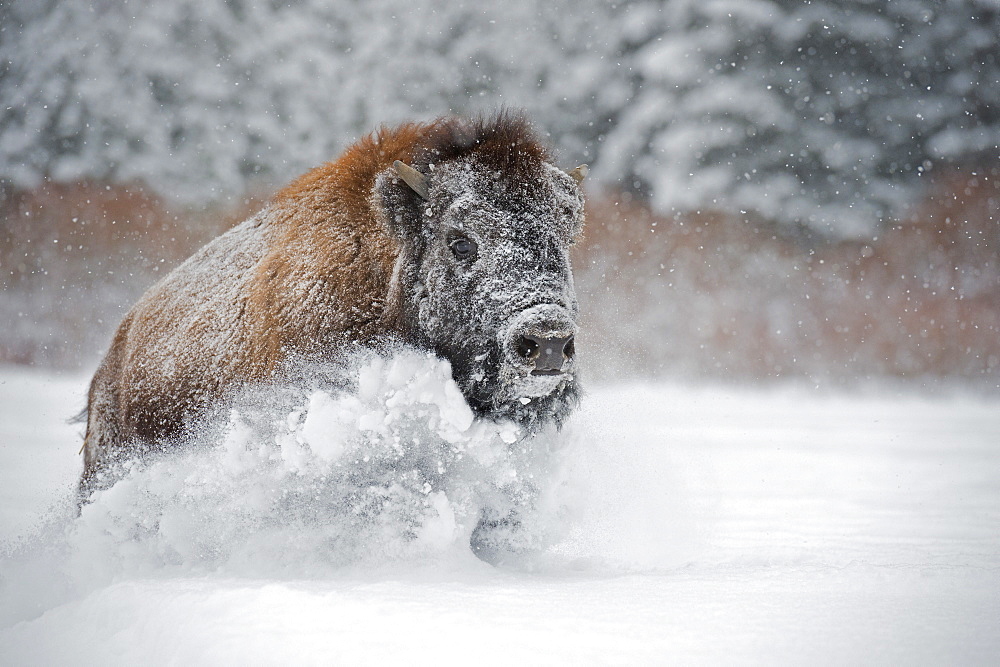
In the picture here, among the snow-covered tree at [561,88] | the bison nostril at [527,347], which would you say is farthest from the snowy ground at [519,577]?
the snow-covered tree at [561,88]

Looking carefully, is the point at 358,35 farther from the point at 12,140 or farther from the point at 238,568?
the point at 238,568

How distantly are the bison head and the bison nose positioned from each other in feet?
0.04

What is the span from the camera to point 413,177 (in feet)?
11.1

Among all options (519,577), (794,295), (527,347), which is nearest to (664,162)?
(794,295)

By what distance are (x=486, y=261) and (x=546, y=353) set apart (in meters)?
0.54

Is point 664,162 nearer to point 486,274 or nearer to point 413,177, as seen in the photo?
point 413,177

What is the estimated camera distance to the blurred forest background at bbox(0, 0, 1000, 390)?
832 inches

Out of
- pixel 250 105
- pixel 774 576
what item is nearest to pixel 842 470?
pixel 774 576

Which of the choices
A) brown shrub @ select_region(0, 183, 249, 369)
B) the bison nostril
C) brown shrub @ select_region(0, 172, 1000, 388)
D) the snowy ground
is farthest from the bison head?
brown shrub @ select_region(0, 183, 249, 369)

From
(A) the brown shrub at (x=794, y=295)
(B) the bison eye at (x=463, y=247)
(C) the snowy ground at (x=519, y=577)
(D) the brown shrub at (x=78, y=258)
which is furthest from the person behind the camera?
(D) the brown shrub at (x=78, y=258)

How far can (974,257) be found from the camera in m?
21.6

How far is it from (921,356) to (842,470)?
47.3ft

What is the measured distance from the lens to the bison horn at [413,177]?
11.0 ft

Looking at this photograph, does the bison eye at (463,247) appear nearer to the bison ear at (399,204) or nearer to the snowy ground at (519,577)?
the bison ear at (399,204)
